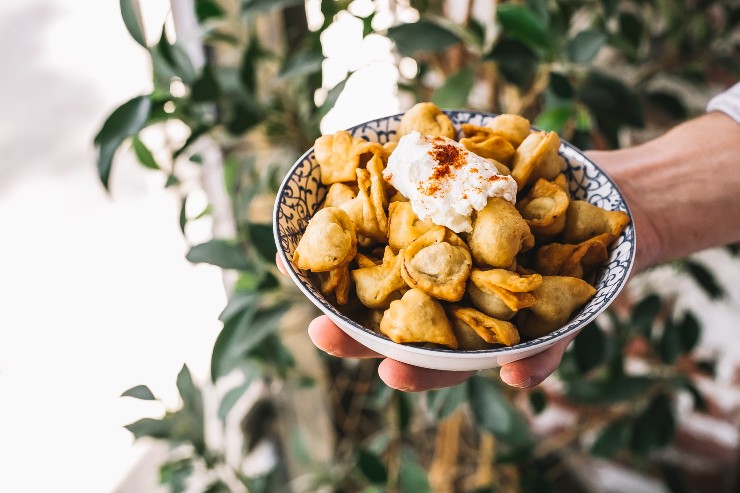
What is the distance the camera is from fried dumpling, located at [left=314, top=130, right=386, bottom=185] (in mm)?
565

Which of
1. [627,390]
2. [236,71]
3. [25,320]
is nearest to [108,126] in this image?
[236,71]

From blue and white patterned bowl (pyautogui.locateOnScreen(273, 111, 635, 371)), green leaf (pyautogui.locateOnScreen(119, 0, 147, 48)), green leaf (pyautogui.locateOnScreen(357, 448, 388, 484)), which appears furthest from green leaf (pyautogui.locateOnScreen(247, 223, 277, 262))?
green leaf (pyautogui.locateOnScreen(357, 448, 388, 484))

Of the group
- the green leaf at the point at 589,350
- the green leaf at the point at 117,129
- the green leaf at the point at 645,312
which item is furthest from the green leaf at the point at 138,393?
the green leaf at the point at 645,312

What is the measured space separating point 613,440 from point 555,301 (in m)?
0.64

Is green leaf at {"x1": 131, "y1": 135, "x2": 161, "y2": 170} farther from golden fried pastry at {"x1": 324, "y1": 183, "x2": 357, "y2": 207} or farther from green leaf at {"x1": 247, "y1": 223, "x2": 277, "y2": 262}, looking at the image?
golden fried pastry at {"x1": 324, "y1": 183, "x2": 357, "y2": 207}

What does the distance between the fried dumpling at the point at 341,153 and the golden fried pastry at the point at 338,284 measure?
0.09 m

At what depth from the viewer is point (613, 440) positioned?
1.02 meters

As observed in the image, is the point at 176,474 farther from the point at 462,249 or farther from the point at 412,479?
the point at 462,249

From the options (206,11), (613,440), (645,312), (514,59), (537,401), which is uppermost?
(206,11)

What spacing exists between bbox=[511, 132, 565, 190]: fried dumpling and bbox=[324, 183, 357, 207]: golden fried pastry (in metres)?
0.15

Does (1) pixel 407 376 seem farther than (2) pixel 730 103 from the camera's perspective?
No

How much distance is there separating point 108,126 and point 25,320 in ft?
1.09

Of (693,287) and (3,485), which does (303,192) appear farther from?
(693,287)

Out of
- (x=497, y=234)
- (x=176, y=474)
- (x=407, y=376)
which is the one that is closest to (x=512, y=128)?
(x=497, y=234)
